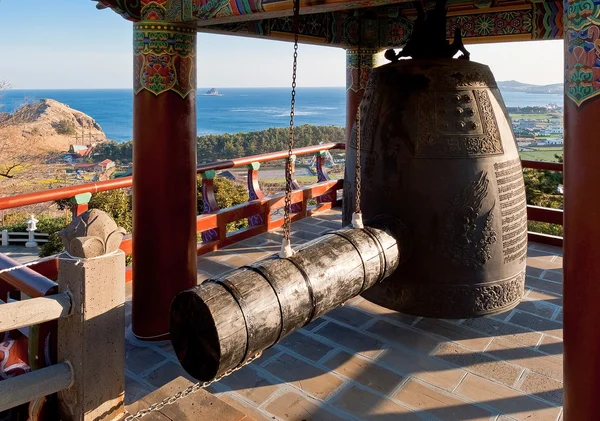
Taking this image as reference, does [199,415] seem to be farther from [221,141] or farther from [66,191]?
[221,141]

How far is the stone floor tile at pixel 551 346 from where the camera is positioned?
3.66 meters

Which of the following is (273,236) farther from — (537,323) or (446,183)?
(446,183)

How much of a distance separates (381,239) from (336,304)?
477 millimetres

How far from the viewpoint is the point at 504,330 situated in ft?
13.1

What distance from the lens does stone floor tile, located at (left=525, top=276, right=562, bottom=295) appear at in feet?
15.9

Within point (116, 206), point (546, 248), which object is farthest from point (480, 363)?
point (116, 206)

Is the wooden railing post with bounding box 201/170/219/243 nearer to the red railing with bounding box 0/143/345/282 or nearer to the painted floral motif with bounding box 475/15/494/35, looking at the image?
the red railing with bounding box 0/143/345/282

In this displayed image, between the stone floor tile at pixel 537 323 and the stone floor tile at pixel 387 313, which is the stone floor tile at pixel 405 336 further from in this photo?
the stone floor tile at pixel 537 323

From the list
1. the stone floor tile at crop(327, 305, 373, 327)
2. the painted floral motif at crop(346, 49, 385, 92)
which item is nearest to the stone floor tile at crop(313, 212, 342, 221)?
the painted floral motif at crop(346, 49, 385, 92)

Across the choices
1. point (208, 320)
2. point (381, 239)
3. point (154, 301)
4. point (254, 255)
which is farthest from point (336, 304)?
point (254, 255)

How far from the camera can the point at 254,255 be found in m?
5.73

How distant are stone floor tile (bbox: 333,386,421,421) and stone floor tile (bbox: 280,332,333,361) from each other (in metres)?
0.49

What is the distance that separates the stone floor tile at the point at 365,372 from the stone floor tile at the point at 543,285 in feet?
7.50

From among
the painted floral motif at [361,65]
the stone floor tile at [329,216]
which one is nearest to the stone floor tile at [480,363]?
the painted floral motif at [361,65]
